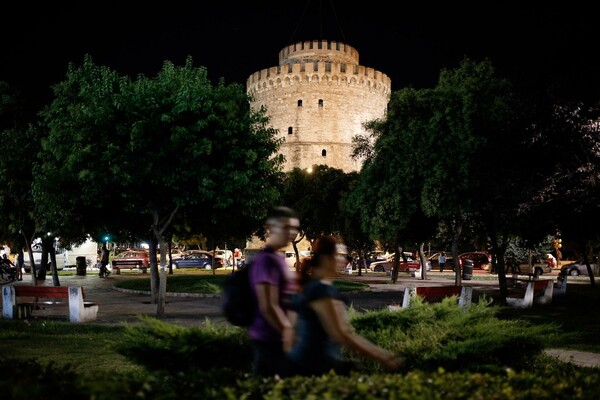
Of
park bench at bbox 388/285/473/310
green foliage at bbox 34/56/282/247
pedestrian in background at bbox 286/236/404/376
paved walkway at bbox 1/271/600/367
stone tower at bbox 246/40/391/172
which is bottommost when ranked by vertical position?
paved walkway at bbox 1/271/600/367

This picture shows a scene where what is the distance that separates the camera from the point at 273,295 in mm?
3713

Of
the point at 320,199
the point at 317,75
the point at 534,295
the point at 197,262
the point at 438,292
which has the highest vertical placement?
the point at 317,75

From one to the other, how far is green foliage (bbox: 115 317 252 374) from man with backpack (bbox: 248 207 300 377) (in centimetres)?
147

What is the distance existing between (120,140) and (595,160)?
11188mm

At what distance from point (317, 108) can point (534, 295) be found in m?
40.6

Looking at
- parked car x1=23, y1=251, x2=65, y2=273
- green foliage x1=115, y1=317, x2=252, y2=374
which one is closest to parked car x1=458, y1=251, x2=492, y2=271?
parked car x1=23, y1=251, x2=65, y2=273

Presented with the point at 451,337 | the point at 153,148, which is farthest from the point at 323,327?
the point at 153,148

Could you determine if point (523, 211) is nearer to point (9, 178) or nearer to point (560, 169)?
point (560, 169)

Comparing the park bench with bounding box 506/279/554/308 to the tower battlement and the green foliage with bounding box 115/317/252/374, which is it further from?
the tower battlement

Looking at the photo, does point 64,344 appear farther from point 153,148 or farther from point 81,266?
point 81,266

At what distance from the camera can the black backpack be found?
12.7ft

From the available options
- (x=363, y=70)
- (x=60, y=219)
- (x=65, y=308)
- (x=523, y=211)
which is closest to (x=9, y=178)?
(x=60, y=219)

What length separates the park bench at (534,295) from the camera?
1561 centimetres

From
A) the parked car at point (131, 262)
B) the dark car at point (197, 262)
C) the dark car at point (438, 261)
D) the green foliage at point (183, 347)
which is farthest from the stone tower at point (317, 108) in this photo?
the green foliage at point (183, 347)
